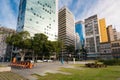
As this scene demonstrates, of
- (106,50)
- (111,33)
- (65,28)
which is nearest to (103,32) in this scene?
(111,33)

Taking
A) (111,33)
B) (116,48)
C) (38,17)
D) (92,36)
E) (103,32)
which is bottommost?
(116,48)

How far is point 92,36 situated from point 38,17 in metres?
61.7

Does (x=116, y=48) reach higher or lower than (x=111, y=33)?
lower

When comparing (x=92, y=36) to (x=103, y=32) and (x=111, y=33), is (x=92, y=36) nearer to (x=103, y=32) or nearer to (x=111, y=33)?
(x=103, y=32)

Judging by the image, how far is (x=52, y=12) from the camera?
98.7m

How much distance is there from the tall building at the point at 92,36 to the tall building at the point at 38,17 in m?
39.4

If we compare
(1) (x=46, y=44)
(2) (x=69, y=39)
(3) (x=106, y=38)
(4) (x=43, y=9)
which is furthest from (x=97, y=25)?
(1) (x=46, y=44)

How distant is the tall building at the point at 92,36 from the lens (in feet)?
332

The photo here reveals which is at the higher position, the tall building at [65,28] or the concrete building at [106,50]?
the tall building at [65,28]

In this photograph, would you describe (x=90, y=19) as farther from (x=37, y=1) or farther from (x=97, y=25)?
(x=37, y=1)

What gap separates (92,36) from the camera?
10681cm

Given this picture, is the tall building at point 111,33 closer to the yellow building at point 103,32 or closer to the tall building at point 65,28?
the yellow building at point 103,32

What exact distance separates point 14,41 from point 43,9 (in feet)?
170

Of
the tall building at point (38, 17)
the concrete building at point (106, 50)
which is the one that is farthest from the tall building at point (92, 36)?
the tall building at point (38, 17)
